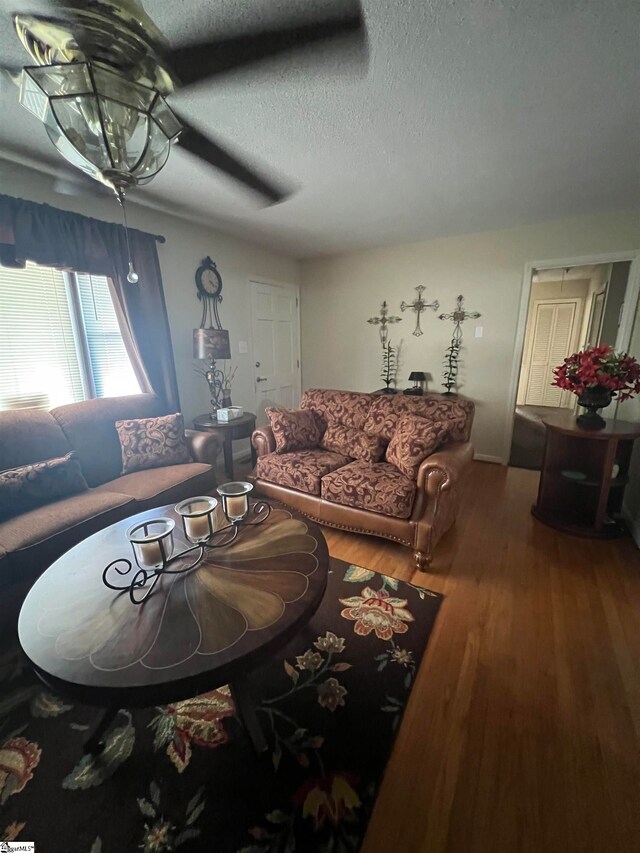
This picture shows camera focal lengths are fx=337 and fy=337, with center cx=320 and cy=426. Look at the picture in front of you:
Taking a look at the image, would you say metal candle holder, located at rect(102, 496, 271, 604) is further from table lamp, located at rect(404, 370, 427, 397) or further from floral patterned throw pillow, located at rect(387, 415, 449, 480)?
table lamp, located at rect(404, 370, 427, 397)

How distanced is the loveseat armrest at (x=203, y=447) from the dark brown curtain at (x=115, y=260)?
1.97 feet

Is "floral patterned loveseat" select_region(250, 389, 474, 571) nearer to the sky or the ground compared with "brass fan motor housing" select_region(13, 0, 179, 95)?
nearer to the ground

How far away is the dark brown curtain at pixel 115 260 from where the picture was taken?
2.14 metres

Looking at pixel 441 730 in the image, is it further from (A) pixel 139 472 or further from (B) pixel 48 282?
(B) pixel 48 282

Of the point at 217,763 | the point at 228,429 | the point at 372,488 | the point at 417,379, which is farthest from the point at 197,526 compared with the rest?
the point at 417,379

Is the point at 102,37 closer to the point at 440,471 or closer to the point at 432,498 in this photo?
the point at 440,471

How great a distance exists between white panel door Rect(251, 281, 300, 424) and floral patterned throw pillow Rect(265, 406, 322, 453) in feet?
5.23

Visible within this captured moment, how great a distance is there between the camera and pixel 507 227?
3.47 m

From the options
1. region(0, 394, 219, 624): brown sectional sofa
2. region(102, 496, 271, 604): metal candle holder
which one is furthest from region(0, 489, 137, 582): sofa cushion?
region(102, 496, 271, 604): metal candle holder

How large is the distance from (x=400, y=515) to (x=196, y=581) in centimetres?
130

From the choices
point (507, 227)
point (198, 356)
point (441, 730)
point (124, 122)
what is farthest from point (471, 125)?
point (441, 730)

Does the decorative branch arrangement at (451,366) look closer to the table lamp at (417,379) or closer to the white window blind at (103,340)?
the table lamp at (417,379)

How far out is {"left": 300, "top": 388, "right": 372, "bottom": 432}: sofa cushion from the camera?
2879 millimetres

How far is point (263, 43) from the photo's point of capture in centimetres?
128
